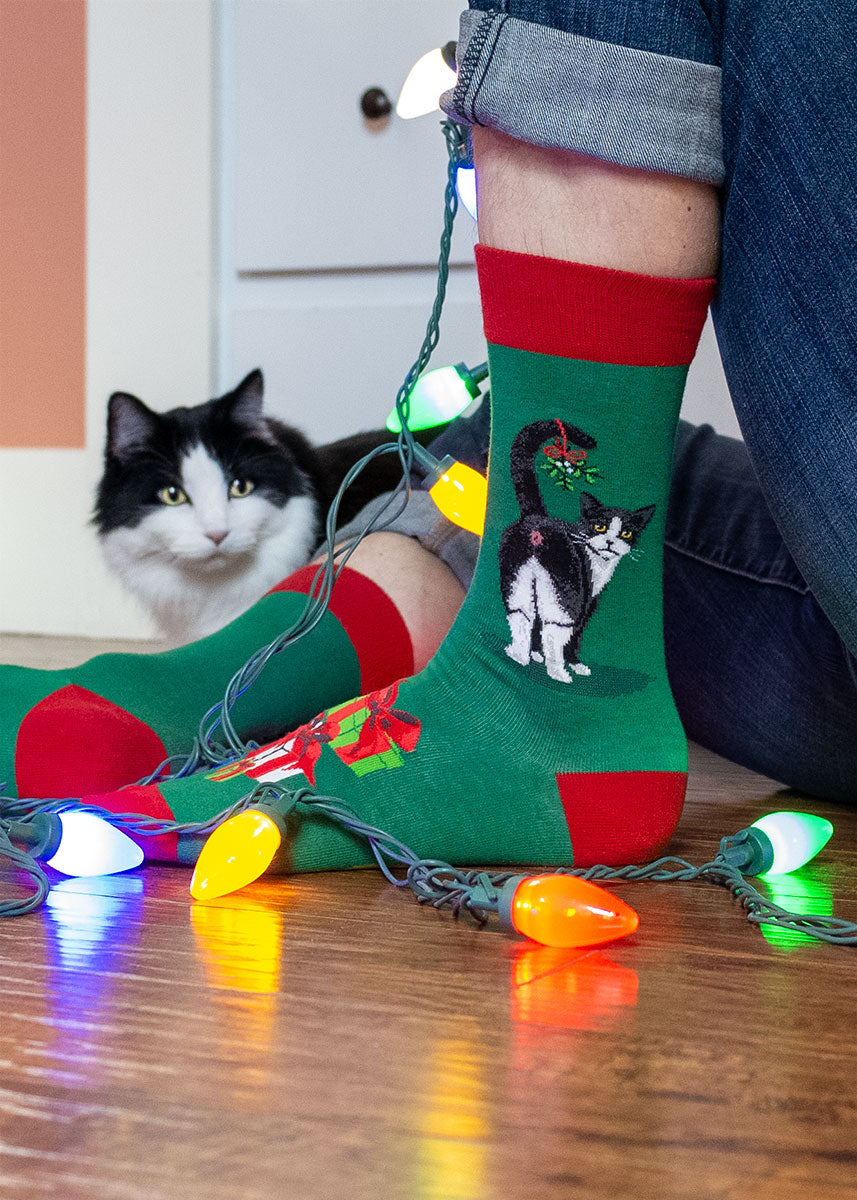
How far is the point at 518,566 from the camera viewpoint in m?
0.58

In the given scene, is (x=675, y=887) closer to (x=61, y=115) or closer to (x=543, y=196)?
(x=543, y=196)

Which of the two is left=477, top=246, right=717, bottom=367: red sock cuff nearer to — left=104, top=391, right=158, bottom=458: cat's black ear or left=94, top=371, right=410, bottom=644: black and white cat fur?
left=94, top=371, right=410, bottom=644: black and white cat fur

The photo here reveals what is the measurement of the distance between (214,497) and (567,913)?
1.07 meters

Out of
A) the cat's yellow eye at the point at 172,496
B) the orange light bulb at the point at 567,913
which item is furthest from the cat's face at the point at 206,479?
the orange light bulb at the point at 567,913

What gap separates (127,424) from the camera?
4.79 feet

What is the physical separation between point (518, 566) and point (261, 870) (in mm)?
196

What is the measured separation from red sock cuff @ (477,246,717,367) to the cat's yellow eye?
979mm

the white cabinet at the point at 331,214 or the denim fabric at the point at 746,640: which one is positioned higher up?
the white cabinet at the point at 331,214

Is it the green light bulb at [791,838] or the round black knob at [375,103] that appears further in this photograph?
the round black knob at [375,103]

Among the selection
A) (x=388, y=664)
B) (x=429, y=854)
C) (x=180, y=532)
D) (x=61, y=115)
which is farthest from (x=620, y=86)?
(x=61, y=115)

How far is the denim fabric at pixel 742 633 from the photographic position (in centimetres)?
77

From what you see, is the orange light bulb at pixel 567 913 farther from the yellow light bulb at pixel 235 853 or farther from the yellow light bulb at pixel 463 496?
the yellow light bulb at pixel 463 496

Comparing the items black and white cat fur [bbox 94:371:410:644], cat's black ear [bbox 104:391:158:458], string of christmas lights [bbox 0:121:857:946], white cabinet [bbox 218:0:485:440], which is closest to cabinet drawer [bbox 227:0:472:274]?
white cabinet [bbox 218:0:485:440]

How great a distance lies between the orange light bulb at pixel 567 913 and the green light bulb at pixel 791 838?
6.4 inches
